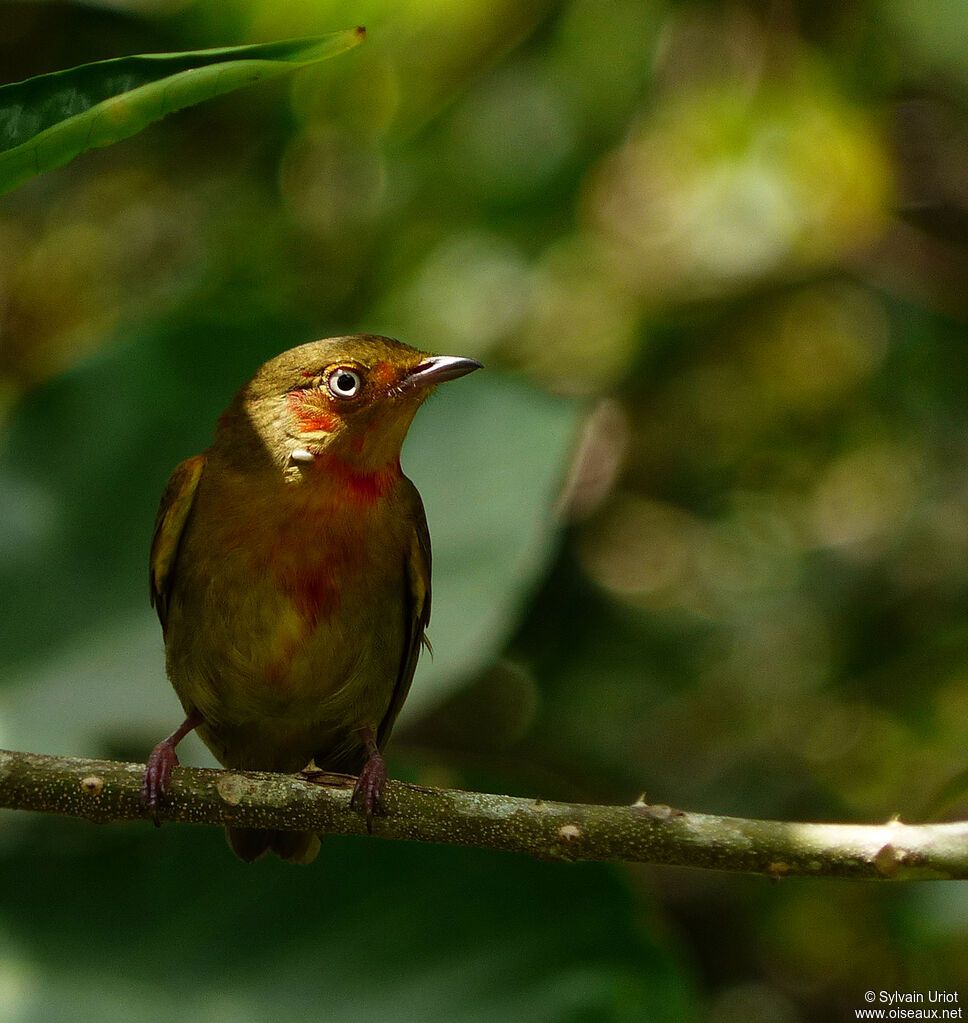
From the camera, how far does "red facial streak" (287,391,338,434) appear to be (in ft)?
12.3

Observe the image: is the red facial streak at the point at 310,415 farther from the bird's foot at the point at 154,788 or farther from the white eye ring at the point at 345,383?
the bird's foot at the point at 154,788

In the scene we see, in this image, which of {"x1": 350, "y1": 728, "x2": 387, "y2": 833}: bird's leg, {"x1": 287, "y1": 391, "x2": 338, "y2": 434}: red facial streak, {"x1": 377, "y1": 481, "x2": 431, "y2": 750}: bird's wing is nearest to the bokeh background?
{"x1": 377, "y1": 481, "x2": 431, "y2": 750}: bird's wing

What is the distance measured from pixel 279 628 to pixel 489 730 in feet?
6.42

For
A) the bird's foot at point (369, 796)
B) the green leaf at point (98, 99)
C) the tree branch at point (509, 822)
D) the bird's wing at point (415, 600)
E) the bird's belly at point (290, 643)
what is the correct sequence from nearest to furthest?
the green leaf at point (98, 99)
the tree branch at point (509, 822)
the bird's foot at point (369, 796)
the bird's belly at point (290, 643)
the bird's wing at point (415, 600)

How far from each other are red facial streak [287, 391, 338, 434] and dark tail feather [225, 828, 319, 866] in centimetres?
114

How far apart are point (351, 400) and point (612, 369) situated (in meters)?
2.25

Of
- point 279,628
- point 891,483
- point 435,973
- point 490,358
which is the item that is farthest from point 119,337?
point 891,483

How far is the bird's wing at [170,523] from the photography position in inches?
151

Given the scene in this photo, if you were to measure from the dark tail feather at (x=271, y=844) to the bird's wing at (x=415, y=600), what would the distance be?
0.48 m

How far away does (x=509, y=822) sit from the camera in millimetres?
2529

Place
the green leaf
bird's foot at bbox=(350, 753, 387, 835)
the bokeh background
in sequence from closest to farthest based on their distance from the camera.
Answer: the green leaf → bird's foot at bbox=(350, 753, 387, 835) → the bokeh background

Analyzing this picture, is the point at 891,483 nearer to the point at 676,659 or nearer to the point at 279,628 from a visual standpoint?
the point at 676,659

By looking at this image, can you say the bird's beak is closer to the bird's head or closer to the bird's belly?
the bird's head

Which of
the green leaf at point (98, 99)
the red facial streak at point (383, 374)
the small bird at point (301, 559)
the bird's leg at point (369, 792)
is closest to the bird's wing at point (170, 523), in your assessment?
the small bird at point (301, 559)
